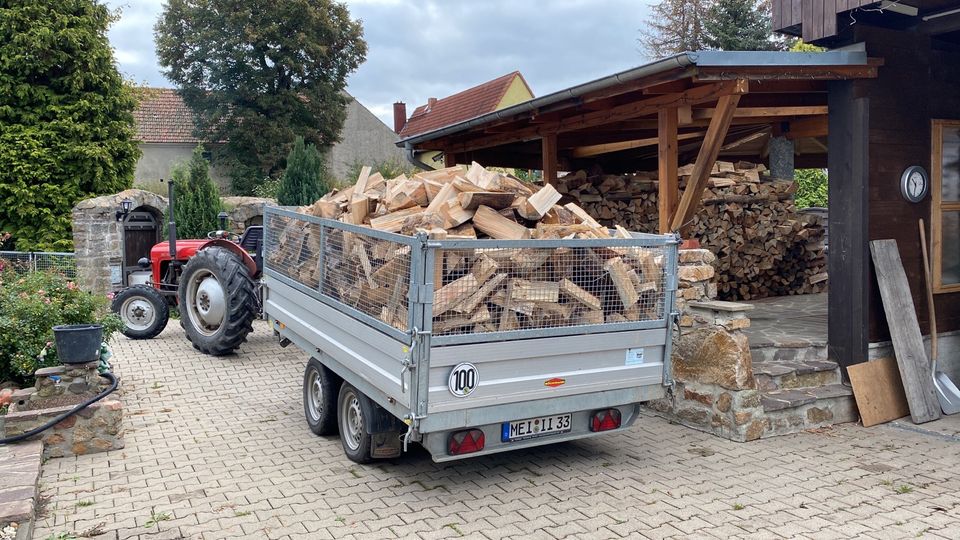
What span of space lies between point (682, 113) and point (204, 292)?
5908 millimetres

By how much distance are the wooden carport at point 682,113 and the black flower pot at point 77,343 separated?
444 centimetres

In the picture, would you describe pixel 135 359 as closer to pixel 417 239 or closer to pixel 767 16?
pixel 417 239

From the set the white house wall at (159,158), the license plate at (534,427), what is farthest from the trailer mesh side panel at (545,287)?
the white house wall at (159,158)

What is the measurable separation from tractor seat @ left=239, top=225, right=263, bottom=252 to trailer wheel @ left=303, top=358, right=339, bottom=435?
4.32m

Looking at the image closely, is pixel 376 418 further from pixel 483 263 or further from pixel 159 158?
pixel 159 158

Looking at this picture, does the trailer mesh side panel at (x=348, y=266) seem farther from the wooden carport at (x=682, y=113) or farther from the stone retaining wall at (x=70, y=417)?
the wooden carport at (x=682, y=113)

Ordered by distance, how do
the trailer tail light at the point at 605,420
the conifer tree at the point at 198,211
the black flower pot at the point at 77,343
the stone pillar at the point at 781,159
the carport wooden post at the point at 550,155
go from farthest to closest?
the conifer tree at the point at 198,211, the stone pillar at the point at 781,159, the carport wooden post at the point at 550,155, the black flower pot at the point at 77,343, the trailer tail light at the point at 605,420

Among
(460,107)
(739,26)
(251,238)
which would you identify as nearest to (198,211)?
(251,238)

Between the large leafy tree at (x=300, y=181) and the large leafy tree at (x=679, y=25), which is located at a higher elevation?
the large leafy tree at (x=679, y=25)

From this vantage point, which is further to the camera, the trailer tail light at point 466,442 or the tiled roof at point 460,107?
the tiled roof at point 460,107

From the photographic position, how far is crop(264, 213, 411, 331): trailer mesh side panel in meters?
4.30

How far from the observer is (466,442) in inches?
170

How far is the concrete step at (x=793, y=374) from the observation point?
6.09 meters

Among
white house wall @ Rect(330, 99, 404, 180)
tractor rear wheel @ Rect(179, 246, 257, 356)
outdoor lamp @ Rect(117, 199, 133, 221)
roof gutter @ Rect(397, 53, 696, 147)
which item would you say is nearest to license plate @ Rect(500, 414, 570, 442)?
roof gutter @ Rect(397, 53, 696, 147)
